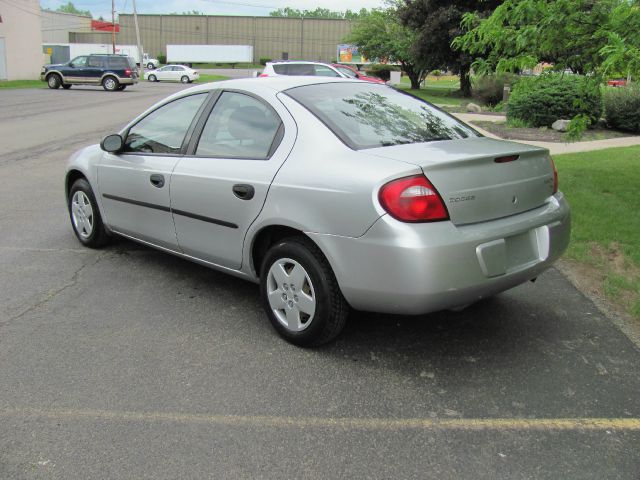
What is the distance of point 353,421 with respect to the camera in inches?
118

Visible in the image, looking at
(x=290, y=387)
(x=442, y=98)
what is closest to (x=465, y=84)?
(x=442, y=98)

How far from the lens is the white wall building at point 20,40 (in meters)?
41.8

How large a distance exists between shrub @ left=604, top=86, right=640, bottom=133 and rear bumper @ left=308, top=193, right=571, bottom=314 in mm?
14116

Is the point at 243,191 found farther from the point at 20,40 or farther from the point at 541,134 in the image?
the point at 20,40

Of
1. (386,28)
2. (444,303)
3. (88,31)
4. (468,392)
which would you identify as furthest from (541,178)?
(88,31)

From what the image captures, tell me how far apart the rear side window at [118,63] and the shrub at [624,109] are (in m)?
26.9

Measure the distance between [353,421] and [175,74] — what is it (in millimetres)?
53462

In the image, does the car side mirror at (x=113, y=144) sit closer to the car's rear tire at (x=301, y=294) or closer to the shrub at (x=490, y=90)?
the car's rear tire at (x=301, y=294)

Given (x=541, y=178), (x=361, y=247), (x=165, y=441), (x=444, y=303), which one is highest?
(x=541, y=178)

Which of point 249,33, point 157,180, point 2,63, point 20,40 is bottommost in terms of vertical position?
point 157,180

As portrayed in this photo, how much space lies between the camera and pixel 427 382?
338 centimetres

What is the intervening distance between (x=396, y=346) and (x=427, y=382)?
49 cm

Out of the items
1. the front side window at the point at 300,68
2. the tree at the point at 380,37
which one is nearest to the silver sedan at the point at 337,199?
the front side window at the point at 300,68

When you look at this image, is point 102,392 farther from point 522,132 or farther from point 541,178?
point 522,132
